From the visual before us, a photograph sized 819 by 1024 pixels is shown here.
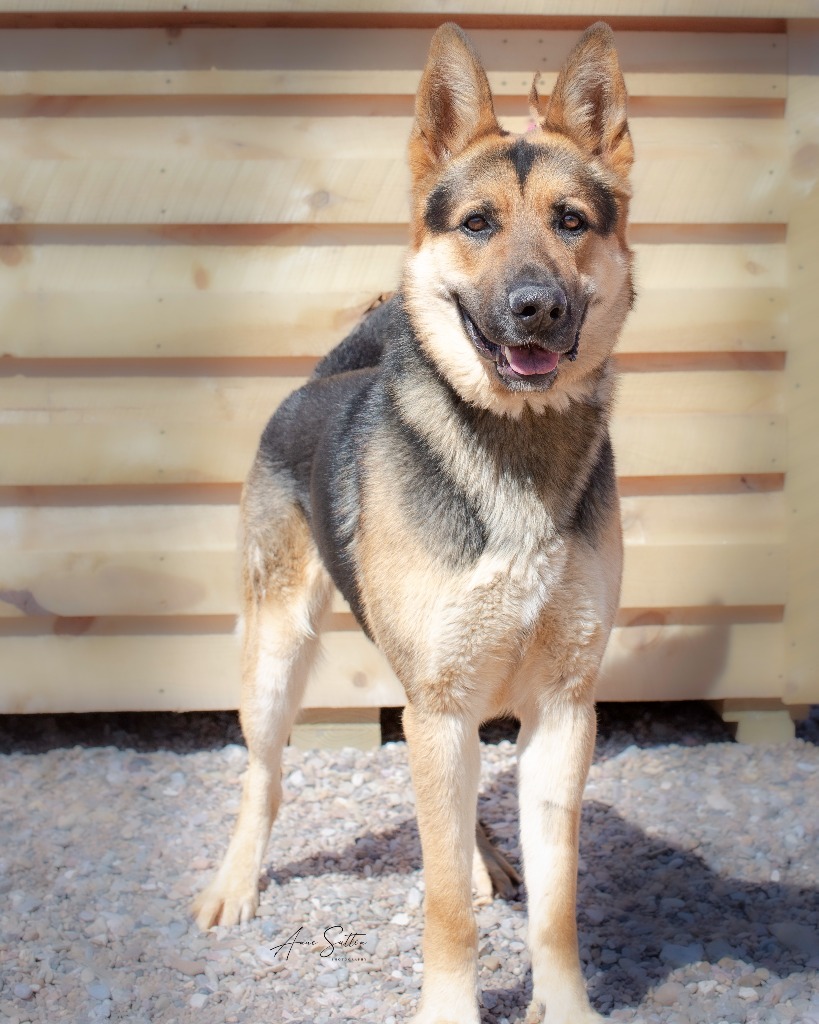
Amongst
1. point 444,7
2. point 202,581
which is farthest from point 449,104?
point 202,581

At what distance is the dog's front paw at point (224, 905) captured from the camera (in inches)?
133

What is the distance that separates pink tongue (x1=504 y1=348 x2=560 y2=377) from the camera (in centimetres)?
259

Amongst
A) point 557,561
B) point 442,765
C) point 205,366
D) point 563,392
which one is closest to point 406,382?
point 563,392

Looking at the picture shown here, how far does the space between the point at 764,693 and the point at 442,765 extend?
221 centimetres

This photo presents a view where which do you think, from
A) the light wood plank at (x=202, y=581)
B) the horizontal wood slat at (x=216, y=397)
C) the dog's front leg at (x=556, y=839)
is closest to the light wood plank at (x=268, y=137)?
the horizontal wood slat at (x=216, y=397)

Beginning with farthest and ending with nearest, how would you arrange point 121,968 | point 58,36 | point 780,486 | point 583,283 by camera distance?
point 780,486 → point 58,36 → point 121,968 → point 583,283

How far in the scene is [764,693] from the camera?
4.46 metres

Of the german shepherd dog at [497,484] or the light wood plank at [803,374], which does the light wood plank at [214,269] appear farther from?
the german shepherd dog at [497,484]

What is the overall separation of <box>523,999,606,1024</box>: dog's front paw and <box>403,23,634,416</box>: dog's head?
58.3 inches

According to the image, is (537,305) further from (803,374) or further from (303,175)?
(803,374)

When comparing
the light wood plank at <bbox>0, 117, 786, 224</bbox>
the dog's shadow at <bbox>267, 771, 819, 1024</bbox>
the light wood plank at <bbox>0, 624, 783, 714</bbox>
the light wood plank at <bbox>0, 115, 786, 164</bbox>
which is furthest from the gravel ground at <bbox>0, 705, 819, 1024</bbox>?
the light wood plank at <bbox>0, 115, 786, 164</bbox>

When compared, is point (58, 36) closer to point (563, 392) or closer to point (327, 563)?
point (327, 563)

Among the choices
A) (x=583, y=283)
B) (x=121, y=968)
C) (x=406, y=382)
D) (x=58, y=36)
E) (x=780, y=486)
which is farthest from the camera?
(x=780, y=486)

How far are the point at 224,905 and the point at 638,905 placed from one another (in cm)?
126
